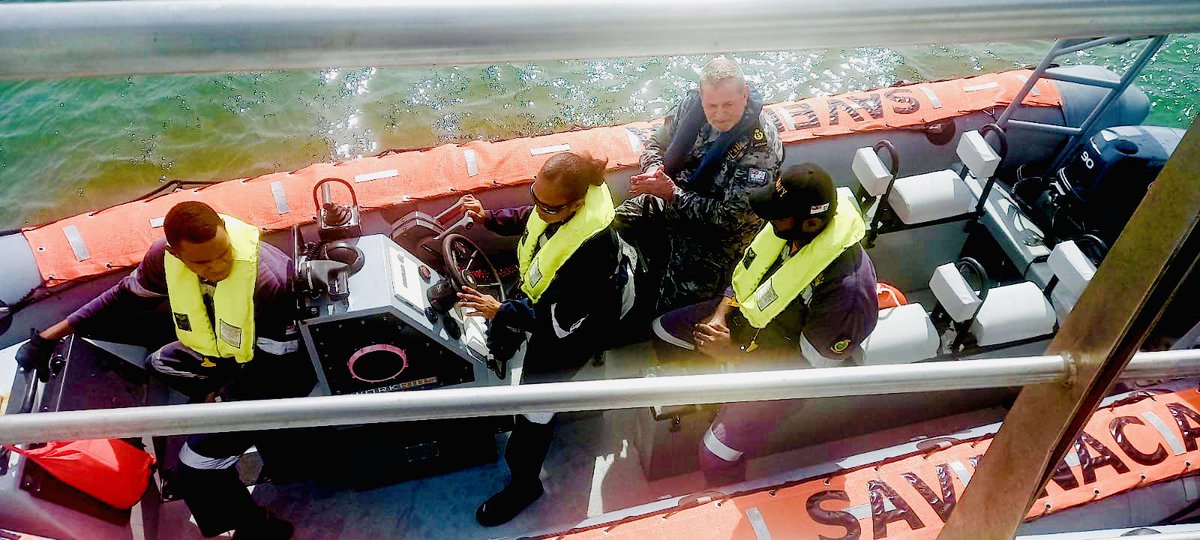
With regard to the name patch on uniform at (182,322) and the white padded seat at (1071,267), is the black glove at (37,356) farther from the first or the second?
the white padded seat at (1071,267)

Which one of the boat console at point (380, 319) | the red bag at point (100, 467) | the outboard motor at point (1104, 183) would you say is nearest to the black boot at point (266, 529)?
the red bag at point (100, 467)

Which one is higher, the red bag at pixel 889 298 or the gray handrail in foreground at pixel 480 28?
the gray handrail in foreground at pixel 480 28

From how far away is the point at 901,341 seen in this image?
2.63 metres

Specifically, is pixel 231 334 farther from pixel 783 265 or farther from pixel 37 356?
pixel 783 265

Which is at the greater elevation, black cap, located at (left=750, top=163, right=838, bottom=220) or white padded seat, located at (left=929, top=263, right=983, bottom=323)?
black cap, located at (left=750, top=163, right=838, bottom=220)

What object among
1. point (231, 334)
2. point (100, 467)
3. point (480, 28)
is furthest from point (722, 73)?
point (100, 467)

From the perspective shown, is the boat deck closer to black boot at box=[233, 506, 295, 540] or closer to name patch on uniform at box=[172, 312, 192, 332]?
black boot at box=[233, 506, 295, 540]

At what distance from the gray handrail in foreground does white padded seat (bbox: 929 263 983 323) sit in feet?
7.63

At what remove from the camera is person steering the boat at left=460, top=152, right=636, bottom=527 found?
230 centimetres

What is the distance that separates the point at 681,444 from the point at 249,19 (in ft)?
8.54

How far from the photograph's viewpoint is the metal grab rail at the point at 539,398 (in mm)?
608

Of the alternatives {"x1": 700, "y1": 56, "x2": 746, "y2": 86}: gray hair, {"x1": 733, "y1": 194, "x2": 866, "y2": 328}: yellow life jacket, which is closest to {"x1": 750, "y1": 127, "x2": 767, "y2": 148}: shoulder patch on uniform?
{"x1": 700, "y1": 56, "x2": 746, "y2": 86}: gray hair

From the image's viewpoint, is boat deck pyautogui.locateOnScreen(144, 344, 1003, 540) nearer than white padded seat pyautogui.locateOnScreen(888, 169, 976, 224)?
Yes

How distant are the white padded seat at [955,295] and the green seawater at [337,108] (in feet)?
13.0
